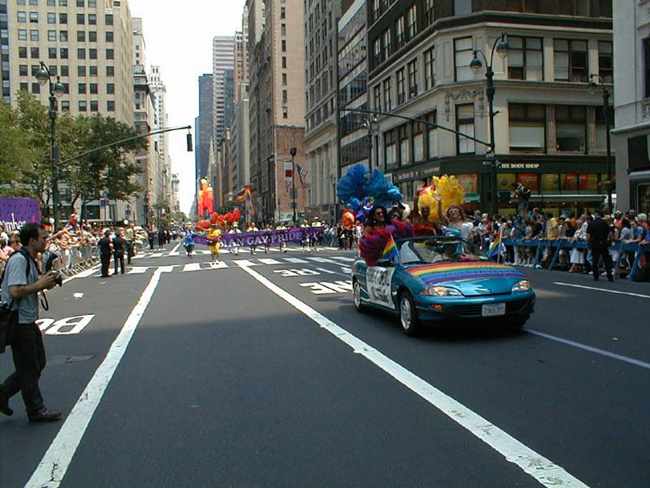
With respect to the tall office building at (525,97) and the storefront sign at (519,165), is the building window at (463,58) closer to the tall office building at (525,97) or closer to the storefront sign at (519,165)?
the tall office building at (525,97)

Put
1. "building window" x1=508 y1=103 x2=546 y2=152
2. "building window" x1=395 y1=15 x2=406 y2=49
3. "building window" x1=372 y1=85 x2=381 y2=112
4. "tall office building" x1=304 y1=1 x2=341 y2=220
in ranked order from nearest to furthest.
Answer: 1. "building window" x1=508 y1=103 x2=546 y2=152
2. "building window" x1=395 y1=15 x2=406 y2=49
3. "building window" x1=372 y1=85 x2=381 y2=112
4. "tall office building" x1=304 y1=1 x2=341 y2=220

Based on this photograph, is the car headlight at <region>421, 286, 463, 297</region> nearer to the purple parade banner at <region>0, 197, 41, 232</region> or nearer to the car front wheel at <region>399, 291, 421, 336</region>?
the car front wheel at <region>399, 291, 421, 336</region>

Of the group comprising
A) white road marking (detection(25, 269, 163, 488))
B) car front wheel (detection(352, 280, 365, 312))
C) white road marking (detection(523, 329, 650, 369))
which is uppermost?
car front wheel (detection(352, 280, 365, 312))

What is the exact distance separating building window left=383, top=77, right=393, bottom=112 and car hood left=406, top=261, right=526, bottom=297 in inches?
1736

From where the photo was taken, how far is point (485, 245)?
2553 centimetres

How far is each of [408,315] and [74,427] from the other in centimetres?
508

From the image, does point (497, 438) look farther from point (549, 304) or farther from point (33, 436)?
point (549, 304)

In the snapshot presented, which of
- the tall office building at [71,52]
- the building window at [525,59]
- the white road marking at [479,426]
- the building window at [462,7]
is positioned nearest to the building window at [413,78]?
the building window at [462,7]

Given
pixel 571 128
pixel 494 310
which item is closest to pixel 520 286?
pixel 494 310

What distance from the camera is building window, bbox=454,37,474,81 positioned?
136 ft

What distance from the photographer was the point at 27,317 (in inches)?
225

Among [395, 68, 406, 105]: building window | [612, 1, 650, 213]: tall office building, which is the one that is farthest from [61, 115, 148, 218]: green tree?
[612, 1, 650, 213]: tall office building

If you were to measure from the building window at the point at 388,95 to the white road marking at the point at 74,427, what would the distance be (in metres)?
44.9

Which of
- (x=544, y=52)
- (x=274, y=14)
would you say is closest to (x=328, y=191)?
(x=544, y=52)
